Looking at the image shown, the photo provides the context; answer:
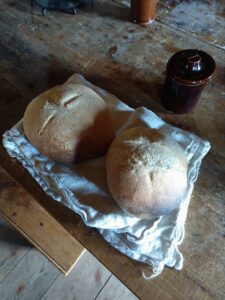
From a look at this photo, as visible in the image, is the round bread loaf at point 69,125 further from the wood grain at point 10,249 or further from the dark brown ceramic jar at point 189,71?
the wood grain at point 10,249

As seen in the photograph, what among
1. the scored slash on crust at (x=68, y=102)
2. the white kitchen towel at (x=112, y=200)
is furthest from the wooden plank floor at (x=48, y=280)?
the scored slash on crust at (x=68, y=102)

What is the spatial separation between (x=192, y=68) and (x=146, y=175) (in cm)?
21

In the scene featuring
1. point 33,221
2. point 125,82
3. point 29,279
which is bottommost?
point 29,279

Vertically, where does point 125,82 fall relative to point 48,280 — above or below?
above

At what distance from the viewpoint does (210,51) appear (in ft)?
2.05

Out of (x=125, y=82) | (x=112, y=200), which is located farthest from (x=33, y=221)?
(x=125, y=82)

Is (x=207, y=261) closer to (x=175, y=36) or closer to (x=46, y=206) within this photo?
(x=46, y=206)

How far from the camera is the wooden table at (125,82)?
1.29 ft

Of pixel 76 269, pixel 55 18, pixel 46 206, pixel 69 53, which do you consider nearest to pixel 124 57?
pixel 69 53

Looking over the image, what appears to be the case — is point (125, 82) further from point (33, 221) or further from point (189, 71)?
point (33, 221)

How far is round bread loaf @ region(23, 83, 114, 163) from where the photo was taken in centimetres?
39

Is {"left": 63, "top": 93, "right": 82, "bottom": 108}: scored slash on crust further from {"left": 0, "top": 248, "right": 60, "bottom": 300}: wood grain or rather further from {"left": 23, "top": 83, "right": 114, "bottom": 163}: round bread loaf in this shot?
{"left": 0, "top": 248, "right": 60, "bottom": 300}: wood grain

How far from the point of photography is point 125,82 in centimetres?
58

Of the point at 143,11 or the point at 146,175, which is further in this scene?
the point at 143,11
